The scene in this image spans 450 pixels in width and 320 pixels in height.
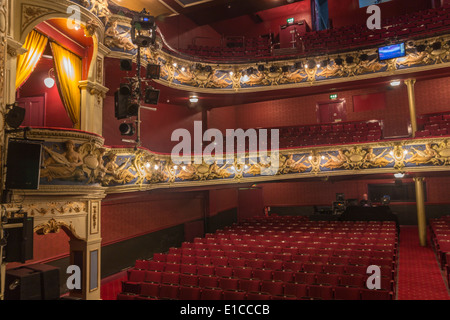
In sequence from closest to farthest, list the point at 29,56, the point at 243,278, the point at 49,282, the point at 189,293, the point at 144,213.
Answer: the point at 49,282, the point at 29,56, the point at 189,293, the point at 243,278, the point at 144,213

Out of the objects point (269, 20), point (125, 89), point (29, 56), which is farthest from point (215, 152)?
point (269, 20)

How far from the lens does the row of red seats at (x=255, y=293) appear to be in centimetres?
486

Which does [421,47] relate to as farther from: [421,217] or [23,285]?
[23,285]

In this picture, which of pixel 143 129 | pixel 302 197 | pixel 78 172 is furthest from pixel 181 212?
pixel 78 172

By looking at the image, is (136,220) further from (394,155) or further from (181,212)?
(394,155)

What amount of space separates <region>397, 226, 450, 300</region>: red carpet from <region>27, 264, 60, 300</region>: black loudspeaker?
554cm

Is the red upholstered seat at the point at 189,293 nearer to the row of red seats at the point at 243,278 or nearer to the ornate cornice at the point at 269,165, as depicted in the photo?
the row of red seats at the point at 243,278

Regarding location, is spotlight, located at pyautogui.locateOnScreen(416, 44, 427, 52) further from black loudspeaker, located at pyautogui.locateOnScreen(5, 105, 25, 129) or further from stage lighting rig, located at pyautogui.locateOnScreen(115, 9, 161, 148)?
black loudspeaker, located at pyautogui.locateOnScreen(5, 105, 25, 129)

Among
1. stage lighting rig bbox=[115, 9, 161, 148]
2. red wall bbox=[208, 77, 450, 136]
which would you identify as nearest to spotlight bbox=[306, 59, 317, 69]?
red wall bbox=[208, 77, 450, 136]

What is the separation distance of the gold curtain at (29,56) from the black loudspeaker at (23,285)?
2619 millimetres

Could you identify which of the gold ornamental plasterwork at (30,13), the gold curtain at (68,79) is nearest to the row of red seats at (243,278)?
the gold curtain at (68,79)

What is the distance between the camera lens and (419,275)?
7.09 metres

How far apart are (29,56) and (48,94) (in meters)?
1.38

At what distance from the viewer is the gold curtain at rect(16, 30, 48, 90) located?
4.84 metres
